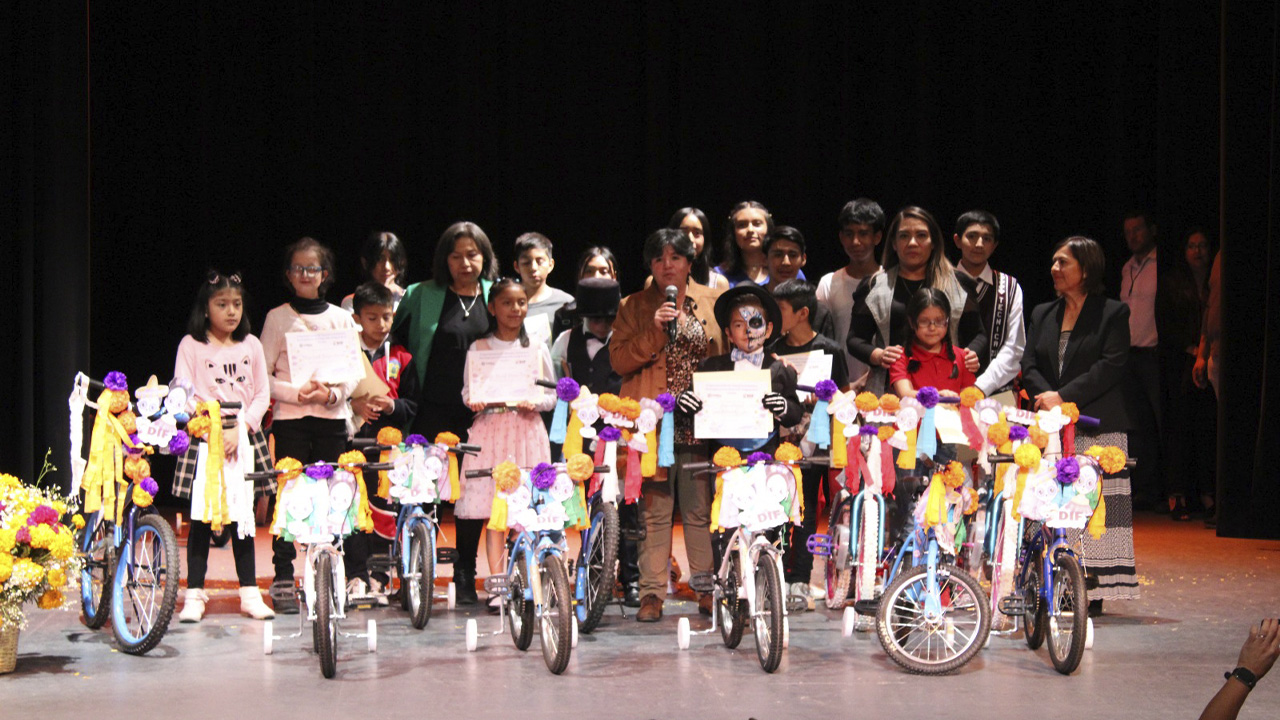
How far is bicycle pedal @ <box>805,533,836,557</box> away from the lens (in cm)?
538

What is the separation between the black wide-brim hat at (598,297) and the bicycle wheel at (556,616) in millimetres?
1501

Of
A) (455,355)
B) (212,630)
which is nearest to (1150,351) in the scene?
(455,355)

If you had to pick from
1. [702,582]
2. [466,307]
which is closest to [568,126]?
[466,307]

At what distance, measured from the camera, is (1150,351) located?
26.6ft

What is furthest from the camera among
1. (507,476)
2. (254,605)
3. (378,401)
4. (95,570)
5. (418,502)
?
(378,401)

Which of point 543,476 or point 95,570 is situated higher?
point 543,476

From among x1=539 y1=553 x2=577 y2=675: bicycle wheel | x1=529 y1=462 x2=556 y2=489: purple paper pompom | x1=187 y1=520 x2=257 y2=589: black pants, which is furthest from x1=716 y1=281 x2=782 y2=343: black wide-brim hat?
x1=187 y1=520 x2=257 y2=589: black pants

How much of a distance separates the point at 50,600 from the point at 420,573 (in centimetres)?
130

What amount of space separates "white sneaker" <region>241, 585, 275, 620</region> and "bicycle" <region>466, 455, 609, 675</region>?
0.99 m

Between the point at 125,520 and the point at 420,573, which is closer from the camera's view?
the point at 125,520

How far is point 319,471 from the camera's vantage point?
4840 millimetres

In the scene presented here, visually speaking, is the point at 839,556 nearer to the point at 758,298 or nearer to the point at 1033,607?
the point at 1033,607

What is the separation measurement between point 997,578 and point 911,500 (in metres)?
0.42

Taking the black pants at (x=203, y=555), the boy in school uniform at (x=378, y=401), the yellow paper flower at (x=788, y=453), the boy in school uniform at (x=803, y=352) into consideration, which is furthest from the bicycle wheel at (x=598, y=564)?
the black pants at (x=203, y=555)
